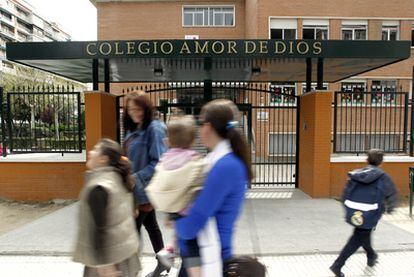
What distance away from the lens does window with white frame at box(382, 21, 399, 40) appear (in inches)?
927

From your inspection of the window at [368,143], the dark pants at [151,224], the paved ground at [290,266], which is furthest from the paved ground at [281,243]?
the window at [368,143]

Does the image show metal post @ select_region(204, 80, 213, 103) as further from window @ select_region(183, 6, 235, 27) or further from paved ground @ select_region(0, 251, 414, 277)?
window @ select_region(183, 6, 235, 27)

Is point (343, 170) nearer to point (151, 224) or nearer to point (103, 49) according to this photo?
point (103, 49)

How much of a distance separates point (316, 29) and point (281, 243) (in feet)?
65.4

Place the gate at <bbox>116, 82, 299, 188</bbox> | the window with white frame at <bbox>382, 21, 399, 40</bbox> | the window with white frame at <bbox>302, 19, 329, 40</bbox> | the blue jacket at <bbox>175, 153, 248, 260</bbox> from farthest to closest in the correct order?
the window with white frame at <bbox>382, 21, 399, 40</bbox>, the window with white frame at <bbox>302, 19, 329, 40</bbox>, the gate at <bbox>116, 82, 299, 188</bbox>, the blue jacket at <bbox>175, 153, 248, 260</bbox>

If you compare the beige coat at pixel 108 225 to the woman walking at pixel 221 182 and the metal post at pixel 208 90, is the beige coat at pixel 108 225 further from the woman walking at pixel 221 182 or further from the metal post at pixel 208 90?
the metal post at pixel 208 90

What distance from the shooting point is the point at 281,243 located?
18.4 feet

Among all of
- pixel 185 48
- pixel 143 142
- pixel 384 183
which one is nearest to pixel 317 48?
pixel 185 48

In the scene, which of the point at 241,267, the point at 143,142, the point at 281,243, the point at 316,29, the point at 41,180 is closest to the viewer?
the point at 241,267

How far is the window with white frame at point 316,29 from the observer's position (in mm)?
23172

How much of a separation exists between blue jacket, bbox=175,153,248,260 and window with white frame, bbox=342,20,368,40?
76.9ft

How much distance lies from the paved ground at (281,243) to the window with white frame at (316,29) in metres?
17.2

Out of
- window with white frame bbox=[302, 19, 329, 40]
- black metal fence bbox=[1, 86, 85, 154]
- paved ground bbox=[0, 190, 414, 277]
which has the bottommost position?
paved ground bbox=[0, 190, 414, 277]

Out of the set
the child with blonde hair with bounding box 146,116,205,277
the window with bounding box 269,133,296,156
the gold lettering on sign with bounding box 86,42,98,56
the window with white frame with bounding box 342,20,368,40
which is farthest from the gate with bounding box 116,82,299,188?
the window with white frame with bounding box 342,20,368,40
